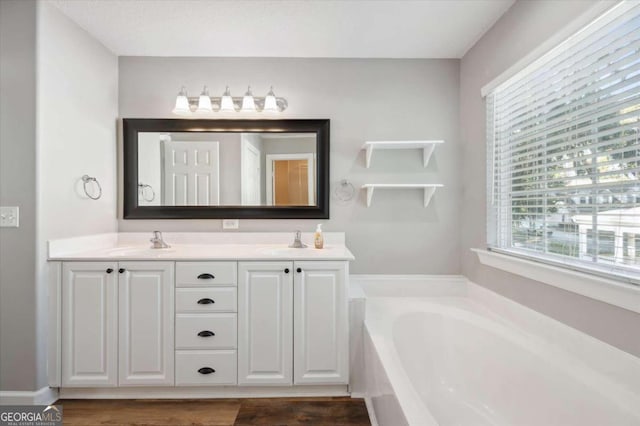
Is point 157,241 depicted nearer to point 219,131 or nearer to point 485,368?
point 219,131

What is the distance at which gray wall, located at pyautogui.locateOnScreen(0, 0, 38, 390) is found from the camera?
70.5 inches

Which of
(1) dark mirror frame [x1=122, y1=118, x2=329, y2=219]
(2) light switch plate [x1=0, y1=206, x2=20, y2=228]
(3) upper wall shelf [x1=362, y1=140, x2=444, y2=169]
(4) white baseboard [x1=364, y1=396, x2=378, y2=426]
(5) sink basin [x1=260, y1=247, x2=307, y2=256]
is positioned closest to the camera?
(4) white baseboard [x1=364, y1=396, x2=378, y2=426]

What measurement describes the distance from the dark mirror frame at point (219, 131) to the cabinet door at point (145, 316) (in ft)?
2.04

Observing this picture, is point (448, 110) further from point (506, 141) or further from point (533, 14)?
point (533, 14)

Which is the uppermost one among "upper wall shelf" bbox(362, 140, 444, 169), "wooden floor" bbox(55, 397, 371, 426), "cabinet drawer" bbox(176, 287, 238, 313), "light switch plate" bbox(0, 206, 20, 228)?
"upper wall shelf" bbox(362, 140, 444, 169)

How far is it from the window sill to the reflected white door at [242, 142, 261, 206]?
170cm

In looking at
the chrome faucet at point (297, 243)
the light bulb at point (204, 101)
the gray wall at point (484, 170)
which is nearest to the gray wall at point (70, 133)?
the light bulb at point (204, 101)

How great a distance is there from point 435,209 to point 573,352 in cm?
125

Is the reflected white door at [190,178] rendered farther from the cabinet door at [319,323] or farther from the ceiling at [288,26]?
the cabinet door at [319,323]

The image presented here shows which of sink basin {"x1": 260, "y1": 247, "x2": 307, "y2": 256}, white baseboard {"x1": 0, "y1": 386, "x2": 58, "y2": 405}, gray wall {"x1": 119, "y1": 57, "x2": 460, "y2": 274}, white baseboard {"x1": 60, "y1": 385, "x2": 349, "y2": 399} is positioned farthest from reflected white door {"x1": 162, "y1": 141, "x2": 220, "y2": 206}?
white baseboard {"x1": 0, "y1": 386, "x2": 58, "y2": 405}

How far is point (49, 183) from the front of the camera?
1869 millimetres

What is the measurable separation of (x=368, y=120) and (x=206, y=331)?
1.86m

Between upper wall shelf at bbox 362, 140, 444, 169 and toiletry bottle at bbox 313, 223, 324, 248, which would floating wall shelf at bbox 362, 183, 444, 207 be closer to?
upper wall shelf at bbox 362, 140, 444, 169

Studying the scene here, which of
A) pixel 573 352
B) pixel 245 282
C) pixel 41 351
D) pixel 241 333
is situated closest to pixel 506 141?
pixel 573 352
